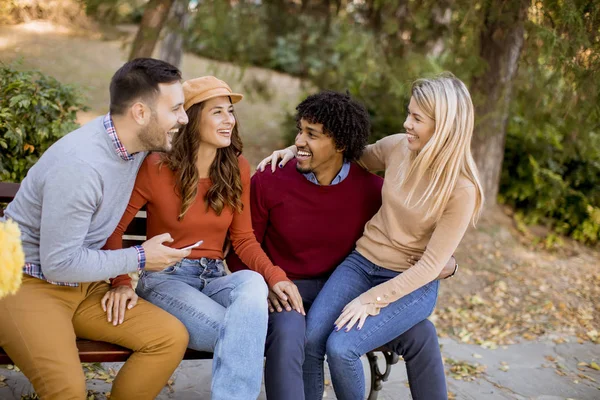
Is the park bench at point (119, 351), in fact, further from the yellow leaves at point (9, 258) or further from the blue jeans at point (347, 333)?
the yellow leaves at point (9, 258)

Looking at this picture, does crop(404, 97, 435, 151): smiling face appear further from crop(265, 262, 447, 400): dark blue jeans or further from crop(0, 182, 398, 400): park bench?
crop(0, 182, 398, 400): park bench

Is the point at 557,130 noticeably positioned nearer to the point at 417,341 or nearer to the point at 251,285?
the point at 417,341

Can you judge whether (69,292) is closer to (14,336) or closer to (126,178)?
(14,336)

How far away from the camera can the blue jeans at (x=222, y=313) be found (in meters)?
2.59

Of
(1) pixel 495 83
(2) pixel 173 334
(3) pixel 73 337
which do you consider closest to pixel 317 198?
(2) pixel 173 334

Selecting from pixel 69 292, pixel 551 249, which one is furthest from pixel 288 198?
pixel 551 249

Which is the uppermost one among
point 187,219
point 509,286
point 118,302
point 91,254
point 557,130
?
point 557,130

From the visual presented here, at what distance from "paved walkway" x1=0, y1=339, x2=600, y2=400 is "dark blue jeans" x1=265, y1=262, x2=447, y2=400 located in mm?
799

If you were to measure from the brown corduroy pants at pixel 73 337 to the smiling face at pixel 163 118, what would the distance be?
68cm

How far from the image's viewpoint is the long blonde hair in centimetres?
291

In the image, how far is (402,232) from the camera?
3088 mm

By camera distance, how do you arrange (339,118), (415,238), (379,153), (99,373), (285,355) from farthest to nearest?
(99,373) → (379,153) → (339,118) → (415,238) → (285,355)

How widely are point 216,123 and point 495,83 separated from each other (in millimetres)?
3884

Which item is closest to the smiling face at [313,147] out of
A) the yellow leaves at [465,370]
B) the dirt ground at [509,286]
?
the yellow leaves at [465,370]
